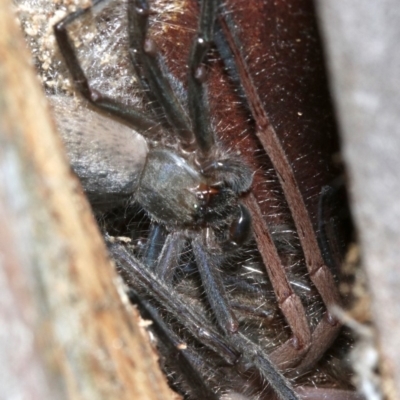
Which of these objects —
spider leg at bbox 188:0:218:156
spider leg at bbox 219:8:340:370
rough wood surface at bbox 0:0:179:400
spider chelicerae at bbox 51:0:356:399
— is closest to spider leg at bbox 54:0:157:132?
spider chelicerae at bbox 51:0:356:399

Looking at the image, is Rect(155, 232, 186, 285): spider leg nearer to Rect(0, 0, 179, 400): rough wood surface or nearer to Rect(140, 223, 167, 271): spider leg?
Rect(140, 223, 167, 271): spider leg

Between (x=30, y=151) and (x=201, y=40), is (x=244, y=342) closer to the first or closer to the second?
(x=201, y=40)

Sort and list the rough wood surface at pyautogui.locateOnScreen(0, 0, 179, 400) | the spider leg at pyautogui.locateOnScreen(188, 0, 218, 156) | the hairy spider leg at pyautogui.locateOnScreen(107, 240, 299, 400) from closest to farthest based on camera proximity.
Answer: the rough wood surface at pyautogui.locateOnScreen(0, 0, 179, 400) → the spider leg at pyautogui.locateOnScreen(188, 0, 218, 156) → the hairy spider leg at pyautogui.locateOnScreen(107, 240, 299, 400)

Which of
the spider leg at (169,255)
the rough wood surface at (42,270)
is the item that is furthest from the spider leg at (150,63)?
the rough wood surface at (42,270)

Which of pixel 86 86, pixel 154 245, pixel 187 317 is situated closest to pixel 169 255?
pixel 154 245

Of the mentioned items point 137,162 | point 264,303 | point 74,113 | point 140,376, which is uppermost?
point 74,113

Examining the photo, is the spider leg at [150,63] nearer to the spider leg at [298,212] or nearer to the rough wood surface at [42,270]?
the spider leg at [298,212]

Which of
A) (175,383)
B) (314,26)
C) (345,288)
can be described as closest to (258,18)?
(314,26)
